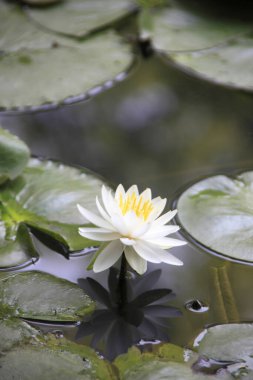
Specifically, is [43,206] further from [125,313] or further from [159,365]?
[159,365]

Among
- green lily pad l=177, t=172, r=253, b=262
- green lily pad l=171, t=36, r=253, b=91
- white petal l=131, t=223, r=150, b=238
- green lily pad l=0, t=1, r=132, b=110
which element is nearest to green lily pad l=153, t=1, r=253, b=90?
green lily pad l=171, t=36, r=253, b=91

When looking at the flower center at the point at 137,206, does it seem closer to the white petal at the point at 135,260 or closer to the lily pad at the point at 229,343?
the white petal at the point at 135,260

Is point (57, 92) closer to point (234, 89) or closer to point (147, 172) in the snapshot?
point (147, 172)

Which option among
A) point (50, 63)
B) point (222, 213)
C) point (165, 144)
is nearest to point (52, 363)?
point (222, 213)

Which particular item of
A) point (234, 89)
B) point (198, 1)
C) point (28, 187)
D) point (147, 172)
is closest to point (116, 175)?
point (147, 172)

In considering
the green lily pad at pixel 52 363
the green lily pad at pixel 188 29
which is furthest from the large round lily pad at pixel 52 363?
the green lily pad at pixel 188 29

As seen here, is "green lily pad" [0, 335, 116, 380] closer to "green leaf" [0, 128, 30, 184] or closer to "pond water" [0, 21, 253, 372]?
"pond water" [0, 21, 253, 372]
